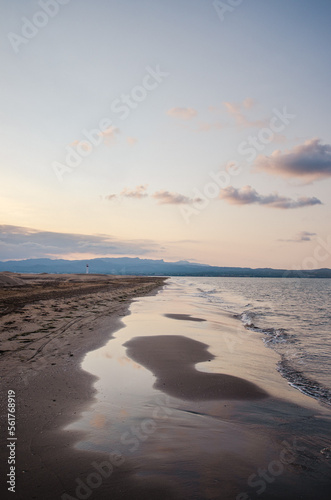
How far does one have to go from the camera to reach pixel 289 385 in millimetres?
8297

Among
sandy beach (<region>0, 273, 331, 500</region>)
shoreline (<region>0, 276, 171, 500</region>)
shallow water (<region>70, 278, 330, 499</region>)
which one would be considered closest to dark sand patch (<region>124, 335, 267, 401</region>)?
sandy beach (<region>0, 273, 331, 500</region>)

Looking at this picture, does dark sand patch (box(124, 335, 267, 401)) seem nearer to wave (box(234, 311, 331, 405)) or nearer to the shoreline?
wave (box(234, 311, 331, 405))

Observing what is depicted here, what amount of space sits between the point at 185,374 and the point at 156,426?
3.38 meters

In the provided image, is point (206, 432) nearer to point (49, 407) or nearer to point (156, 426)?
point (156, 426)

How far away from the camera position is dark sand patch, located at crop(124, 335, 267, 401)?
720 cm

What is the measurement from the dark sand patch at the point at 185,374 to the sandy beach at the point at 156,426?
0.04 meters

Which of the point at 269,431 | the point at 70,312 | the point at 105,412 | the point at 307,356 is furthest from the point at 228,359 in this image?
the point at 70,312

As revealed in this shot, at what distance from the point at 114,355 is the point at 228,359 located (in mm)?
4199

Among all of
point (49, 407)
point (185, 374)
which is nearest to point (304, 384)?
point (185, 374)

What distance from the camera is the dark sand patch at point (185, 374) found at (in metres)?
7.20

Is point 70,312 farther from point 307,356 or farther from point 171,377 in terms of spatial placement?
point 307,356

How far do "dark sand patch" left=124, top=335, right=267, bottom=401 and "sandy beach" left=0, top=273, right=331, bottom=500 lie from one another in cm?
4

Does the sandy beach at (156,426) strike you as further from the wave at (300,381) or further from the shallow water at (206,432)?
the wave at (300,381)

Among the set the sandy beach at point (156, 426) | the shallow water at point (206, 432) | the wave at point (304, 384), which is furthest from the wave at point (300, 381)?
the sandy beach at point (156, 426)
